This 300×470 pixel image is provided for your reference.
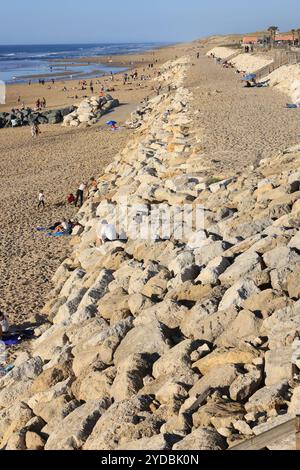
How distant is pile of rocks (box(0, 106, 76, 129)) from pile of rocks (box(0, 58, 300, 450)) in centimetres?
2851

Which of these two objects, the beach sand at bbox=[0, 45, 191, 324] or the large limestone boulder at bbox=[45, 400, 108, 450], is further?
the beach sand at bbox=[0, 45, 191, 324]

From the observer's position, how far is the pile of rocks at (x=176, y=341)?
566cm

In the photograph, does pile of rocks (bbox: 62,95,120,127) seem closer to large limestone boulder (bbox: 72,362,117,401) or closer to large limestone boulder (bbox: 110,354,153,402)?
large limestone boulder (bbox: 72,362,117,401)

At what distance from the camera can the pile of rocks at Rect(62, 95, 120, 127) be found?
37438 mm

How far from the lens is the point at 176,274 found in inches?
358

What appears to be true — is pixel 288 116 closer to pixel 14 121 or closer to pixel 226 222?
pixel 226 222

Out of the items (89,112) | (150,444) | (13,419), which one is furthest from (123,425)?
(89,112)

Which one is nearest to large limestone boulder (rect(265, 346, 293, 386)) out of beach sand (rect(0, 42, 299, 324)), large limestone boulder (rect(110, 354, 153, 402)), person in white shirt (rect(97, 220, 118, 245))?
large limestone boulder (rect(110, 354, 153, 402))

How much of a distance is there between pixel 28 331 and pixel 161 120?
18003 millimetres

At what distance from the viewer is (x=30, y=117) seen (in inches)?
1563

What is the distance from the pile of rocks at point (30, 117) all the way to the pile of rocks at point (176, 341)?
93.5 ft

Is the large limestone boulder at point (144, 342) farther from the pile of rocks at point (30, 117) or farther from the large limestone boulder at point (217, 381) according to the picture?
the pile of rocks at point (30, 117)

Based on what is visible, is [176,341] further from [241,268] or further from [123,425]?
[123,425]

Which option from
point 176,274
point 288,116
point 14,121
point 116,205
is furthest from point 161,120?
point 176,274
